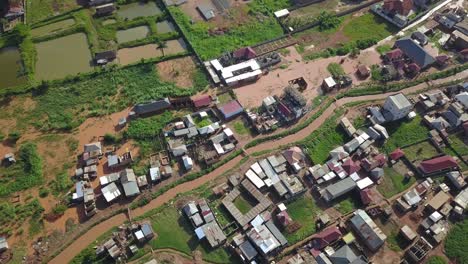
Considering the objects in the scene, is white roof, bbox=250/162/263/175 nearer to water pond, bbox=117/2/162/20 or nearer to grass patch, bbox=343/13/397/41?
grass patch, bbox=343/13/397/41

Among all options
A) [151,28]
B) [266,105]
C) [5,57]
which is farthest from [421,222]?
[5,57]

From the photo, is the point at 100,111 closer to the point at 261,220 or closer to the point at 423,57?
the point at 261,220

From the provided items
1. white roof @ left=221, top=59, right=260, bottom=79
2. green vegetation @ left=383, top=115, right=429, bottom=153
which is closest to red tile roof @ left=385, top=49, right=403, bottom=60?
green vegetation @ left=383, top=115, right=429, bottom=153

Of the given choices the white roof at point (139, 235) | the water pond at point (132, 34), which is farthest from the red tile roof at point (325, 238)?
the water pond at point (132, 34)

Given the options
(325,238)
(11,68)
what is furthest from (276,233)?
(11,68)

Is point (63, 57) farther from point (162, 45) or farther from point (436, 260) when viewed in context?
point (436, 260)

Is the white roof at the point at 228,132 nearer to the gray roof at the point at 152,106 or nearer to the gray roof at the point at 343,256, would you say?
the gray roof at the point at 152,106
